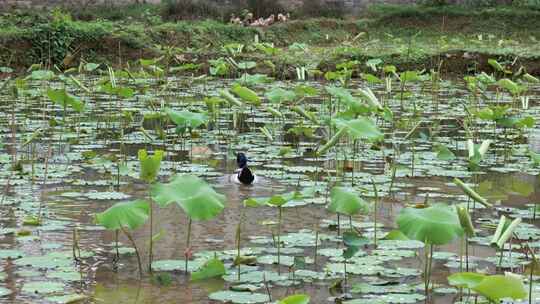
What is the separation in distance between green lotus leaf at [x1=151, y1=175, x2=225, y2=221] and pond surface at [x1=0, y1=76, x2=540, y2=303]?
267mm

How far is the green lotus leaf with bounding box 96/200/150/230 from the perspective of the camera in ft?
9.77

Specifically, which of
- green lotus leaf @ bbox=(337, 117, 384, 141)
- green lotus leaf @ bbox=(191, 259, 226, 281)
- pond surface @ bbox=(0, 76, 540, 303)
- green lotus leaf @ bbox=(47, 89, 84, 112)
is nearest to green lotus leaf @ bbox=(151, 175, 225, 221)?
green lotus leaf @ bbox=(191, 259, 226, 281)

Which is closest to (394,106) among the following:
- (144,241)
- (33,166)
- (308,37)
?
(33,166)

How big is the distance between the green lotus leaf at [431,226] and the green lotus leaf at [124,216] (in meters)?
0.83

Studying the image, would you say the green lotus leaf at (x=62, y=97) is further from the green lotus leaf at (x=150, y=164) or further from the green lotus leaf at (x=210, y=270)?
the green lotus leaf at (x=210, y=270)

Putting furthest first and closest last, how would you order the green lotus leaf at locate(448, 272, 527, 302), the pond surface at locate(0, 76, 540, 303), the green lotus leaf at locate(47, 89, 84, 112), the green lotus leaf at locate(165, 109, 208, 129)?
the green lotus leaf at locate(47, 89, 84, 112)
the green lotus leaf at locate(165, 109, 208, 129)
the pond surface at locate(0, 76, 540, 303)
the green lotus leaf at locate(448, 272, 527, 302)

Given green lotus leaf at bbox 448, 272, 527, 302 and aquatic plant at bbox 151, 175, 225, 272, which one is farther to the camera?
aquatic plant at bbox 151, 175, 225, 272

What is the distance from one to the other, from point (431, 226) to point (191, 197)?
29.5 inches

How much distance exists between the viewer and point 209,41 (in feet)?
44.1

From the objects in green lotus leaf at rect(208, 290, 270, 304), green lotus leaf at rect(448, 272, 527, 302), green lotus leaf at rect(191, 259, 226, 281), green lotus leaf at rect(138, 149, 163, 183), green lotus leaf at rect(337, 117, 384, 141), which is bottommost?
green lotus leaf at rect(208, 290, 270, 304)

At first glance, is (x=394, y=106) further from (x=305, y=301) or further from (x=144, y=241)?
(x=305, y=301)

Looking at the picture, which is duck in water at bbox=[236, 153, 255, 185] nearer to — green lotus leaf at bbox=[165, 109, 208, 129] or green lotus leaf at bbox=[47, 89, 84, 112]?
→ green lotus leaf at bbox=[165, 109, 208, 129]

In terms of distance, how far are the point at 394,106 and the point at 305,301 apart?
5.72m

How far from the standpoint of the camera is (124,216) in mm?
2992
